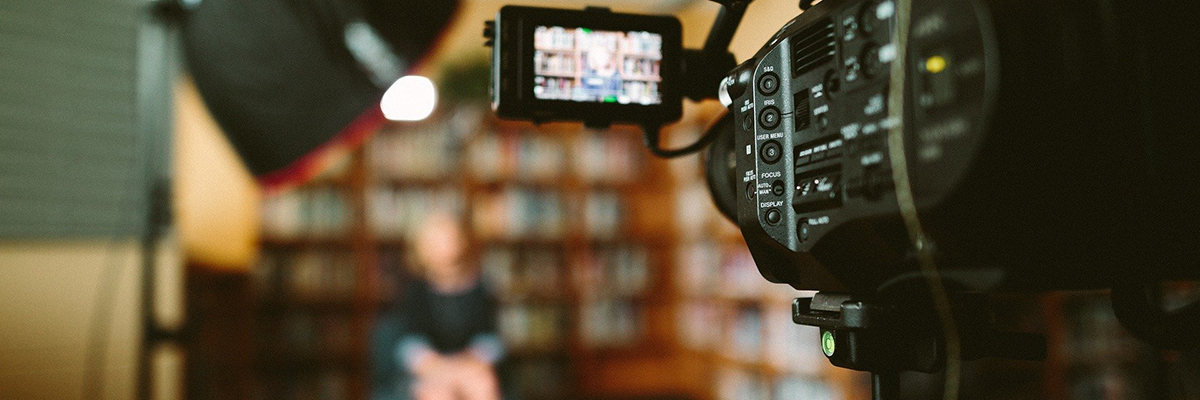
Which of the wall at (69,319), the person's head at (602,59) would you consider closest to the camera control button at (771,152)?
the person's head at (602,59)

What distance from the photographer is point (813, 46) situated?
0.48 m

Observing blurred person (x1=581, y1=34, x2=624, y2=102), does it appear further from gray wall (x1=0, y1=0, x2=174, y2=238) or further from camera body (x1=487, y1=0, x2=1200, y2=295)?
gray wall (x1=0, y1=0, x2=174, y2=238)

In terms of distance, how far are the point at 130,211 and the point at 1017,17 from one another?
225 centimetres

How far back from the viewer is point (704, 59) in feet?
2.36

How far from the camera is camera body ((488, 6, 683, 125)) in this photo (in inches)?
26.3

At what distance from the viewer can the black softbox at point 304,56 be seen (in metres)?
1.66

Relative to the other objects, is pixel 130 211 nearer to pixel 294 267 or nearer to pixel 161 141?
pixel 161 141

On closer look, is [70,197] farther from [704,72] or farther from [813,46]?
[813,46]

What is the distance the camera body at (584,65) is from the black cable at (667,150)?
0.02m

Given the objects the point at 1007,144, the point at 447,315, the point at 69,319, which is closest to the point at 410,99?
the point at 447,315

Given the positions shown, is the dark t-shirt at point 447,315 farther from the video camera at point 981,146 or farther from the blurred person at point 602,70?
the video camera at point 981,146

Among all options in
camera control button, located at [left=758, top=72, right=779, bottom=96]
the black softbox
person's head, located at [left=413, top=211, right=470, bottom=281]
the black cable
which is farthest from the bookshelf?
camera control button, located at [left=758, top=72, right=779, bottom=96]

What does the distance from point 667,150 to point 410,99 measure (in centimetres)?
251

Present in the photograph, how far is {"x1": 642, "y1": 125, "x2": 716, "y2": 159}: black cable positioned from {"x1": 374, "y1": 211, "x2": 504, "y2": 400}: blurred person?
2012 millimetres
